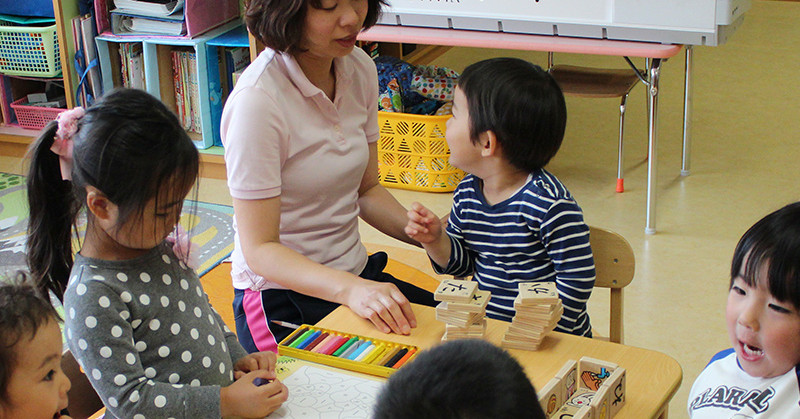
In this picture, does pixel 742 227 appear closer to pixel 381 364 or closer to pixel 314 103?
pixel 314 103

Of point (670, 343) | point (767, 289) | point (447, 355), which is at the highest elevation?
point (447, 355)

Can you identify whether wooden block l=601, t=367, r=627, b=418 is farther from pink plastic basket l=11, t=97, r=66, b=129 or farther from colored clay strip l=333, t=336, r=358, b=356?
pink plastic basket l=11, t=97, r=66, b=129

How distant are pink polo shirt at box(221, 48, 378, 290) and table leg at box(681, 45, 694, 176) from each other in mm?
1829

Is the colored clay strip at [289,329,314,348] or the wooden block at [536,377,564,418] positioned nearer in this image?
the wooden block at [536,377,564,418]

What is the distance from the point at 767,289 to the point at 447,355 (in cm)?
66

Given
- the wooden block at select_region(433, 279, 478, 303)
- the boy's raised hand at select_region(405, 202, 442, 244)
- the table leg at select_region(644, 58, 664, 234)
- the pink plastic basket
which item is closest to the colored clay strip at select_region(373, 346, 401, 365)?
the wooden block at select_region(433, 279, 478, 303)

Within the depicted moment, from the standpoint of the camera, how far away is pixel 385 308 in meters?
1.41

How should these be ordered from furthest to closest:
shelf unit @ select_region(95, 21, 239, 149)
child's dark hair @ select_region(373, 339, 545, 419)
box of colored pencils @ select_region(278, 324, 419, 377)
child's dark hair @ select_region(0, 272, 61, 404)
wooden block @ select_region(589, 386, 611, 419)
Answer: shelf unit @ select_region(95, 21, 239, 149) → box of colored pencils @ select_region(278, 324, 419, 377) → wooden block @ select_region(589, 386, 611, 419) → child's dark hair @ select_region(0, 272, 61, 404) → child's dark hair @ select_region(373, 339, 545, 419)

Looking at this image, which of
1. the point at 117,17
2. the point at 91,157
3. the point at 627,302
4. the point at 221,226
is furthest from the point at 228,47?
the point at 91,157

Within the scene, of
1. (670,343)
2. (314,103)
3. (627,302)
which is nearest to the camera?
(314,103)

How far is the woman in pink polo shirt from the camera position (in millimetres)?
1553

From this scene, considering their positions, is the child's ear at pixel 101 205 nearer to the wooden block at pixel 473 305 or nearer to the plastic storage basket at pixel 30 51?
the wooden block at pixel 473 305

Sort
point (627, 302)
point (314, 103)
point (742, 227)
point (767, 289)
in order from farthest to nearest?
1. point (742, 227)
2. point (627, 302)
3. point (314, 103)
4. point (767, 289)

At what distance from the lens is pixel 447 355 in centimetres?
65
